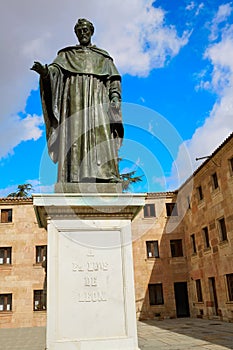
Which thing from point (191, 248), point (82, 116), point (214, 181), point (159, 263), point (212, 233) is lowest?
point (159, 263)

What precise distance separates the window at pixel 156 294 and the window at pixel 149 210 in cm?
512

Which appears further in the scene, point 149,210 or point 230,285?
point 149,210

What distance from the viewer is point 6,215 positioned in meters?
26.6

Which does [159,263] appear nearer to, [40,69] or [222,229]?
[222,229]

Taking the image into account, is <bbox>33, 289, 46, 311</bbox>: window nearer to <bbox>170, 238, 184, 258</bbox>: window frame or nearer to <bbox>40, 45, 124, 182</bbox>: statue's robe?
<bbox>170, 238, 184, 258</bbox>: window frame

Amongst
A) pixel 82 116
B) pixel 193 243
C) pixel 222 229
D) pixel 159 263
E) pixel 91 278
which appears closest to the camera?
pixel 91 278

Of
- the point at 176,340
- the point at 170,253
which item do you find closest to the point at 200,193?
the point at 170,253

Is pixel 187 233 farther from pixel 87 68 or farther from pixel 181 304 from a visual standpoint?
pixel 87 68

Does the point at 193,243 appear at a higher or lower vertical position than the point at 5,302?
higher

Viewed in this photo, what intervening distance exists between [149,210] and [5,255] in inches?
438

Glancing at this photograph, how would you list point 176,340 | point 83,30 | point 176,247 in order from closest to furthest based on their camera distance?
point 83,30, point 176,340, point 176,247

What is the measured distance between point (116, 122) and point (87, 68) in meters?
0.92

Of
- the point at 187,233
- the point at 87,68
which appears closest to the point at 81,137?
the point at 87,68

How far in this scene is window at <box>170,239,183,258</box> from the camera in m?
27.4
